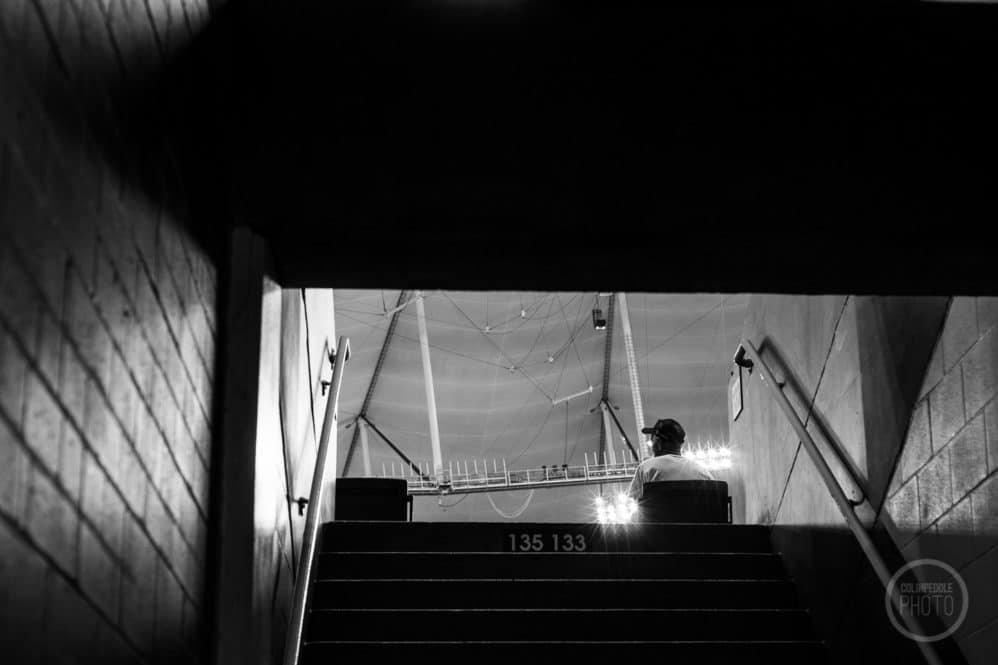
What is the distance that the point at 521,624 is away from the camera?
546 cm

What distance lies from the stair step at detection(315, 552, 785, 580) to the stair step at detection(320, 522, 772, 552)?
24cm

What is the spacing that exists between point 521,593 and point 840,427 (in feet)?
5.17

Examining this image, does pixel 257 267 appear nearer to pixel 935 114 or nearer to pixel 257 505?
pixel 257 505

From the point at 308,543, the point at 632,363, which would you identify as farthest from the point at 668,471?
the point at 632,363

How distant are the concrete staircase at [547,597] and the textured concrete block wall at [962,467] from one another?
3.40 feet

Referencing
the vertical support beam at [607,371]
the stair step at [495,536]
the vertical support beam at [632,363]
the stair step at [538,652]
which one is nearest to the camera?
the stair step at [538,652]

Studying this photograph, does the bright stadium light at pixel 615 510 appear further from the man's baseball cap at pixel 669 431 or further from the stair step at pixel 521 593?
the stair step at pixel 521 593

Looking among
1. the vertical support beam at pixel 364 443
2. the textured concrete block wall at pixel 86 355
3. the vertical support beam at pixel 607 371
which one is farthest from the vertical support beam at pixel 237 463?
the vertical support beam at pixel 364 443

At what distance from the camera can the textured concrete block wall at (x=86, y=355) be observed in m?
1.75

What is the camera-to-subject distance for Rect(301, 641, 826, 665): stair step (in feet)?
16.8

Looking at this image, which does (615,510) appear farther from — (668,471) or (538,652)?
(538,652)

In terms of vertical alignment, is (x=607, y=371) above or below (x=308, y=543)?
above

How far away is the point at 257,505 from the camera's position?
379 cm

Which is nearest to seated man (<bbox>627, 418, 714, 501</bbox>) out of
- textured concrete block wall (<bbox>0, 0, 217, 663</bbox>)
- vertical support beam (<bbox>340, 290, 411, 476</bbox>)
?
textured concrete block wall (<bbox>0, 0, 217, 663</bbox>)
